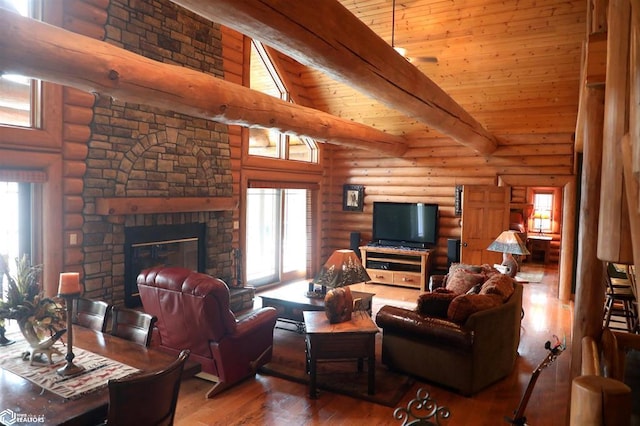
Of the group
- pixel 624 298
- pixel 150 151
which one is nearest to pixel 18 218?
pixel 150 151

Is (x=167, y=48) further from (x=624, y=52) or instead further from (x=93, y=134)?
(x=624, y=52)

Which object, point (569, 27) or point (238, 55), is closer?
point (569, 27)

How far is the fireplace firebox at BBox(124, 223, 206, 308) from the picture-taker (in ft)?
18.5

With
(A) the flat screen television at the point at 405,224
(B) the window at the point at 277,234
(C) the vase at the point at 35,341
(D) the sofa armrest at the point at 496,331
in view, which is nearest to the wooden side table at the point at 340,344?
(D) the sofa armrest at the point at 496,331

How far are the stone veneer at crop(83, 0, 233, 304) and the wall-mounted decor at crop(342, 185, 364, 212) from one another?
3.66 meters

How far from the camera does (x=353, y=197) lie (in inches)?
395

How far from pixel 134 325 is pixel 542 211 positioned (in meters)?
12.4

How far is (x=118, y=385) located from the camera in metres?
2.07

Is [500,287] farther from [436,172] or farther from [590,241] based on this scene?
[436,172]

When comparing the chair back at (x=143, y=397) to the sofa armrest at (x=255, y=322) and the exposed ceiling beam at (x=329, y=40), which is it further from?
the sofa armrest at (x=255, y=322)

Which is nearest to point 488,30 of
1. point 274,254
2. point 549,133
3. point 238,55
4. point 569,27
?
point 569,27

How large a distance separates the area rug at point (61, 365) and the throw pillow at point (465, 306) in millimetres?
2862

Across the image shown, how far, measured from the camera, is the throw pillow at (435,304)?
4527 millimetres

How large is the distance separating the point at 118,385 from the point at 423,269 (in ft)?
23.7
